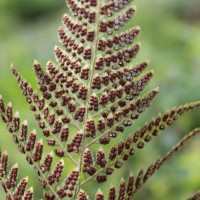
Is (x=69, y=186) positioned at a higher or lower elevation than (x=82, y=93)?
lower

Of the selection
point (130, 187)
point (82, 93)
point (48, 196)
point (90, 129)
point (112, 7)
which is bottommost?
point (130, 187)

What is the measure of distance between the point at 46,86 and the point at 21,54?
17.1 ft

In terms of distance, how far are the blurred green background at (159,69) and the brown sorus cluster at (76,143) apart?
16.1 inches

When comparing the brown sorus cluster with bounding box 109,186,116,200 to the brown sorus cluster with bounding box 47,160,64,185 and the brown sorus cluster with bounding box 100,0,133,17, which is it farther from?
the brown sorus cluster with bounding box 100,0,133,17

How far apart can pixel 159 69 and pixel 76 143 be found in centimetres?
342

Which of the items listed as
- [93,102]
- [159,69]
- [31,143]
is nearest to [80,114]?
[93,102]

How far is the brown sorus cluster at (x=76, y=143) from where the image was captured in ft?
6.07

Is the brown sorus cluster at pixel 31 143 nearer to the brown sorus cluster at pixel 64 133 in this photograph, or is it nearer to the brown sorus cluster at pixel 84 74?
the brown sorus cluster at pixel 64 133

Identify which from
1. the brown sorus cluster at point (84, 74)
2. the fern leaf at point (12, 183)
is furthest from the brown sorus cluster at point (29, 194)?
the brown sorus cluster at point (84, 74)

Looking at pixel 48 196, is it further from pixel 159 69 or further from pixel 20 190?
pixel 159 69

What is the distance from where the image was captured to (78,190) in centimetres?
184

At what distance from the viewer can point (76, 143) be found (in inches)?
72.8

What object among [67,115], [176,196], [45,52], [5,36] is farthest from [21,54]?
[67,115]

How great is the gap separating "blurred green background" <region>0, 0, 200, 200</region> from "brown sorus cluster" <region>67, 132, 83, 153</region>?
0.41 metres
